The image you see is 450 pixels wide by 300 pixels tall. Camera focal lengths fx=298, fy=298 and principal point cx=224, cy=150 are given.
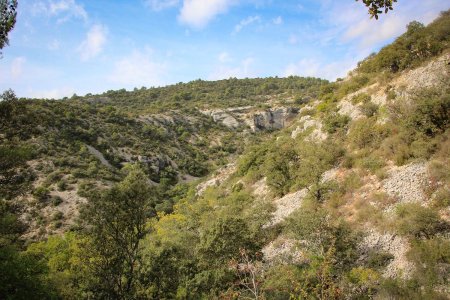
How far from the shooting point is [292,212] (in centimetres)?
2420

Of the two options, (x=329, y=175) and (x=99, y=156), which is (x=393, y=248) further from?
(x=99, y=156)

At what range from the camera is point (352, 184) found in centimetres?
2248

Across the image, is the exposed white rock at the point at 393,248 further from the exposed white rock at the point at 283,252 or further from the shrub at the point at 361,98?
the shrub at the point at 361,98

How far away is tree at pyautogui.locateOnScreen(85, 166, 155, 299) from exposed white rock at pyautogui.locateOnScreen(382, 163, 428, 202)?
15.1m

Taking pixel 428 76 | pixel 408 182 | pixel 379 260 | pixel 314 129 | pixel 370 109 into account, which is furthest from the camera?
pixel 314 129

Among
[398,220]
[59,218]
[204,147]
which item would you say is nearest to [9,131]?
[398,220]

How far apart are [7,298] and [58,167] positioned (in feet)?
142

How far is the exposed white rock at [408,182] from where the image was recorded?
17.9 metres

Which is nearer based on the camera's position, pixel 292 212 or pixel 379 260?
pixel 379 260

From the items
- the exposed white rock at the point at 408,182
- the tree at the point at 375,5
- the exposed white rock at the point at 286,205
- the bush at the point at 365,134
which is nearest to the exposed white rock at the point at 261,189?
the exposed white rock at the point at 286,205

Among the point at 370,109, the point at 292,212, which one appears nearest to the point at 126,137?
→ the point at 292,212

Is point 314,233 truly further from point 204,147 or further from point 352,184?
point 204,147

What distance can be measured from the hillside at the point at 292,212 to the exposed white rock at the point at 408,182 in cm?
9

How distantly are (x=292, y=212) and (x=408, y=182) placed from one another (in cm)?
866
